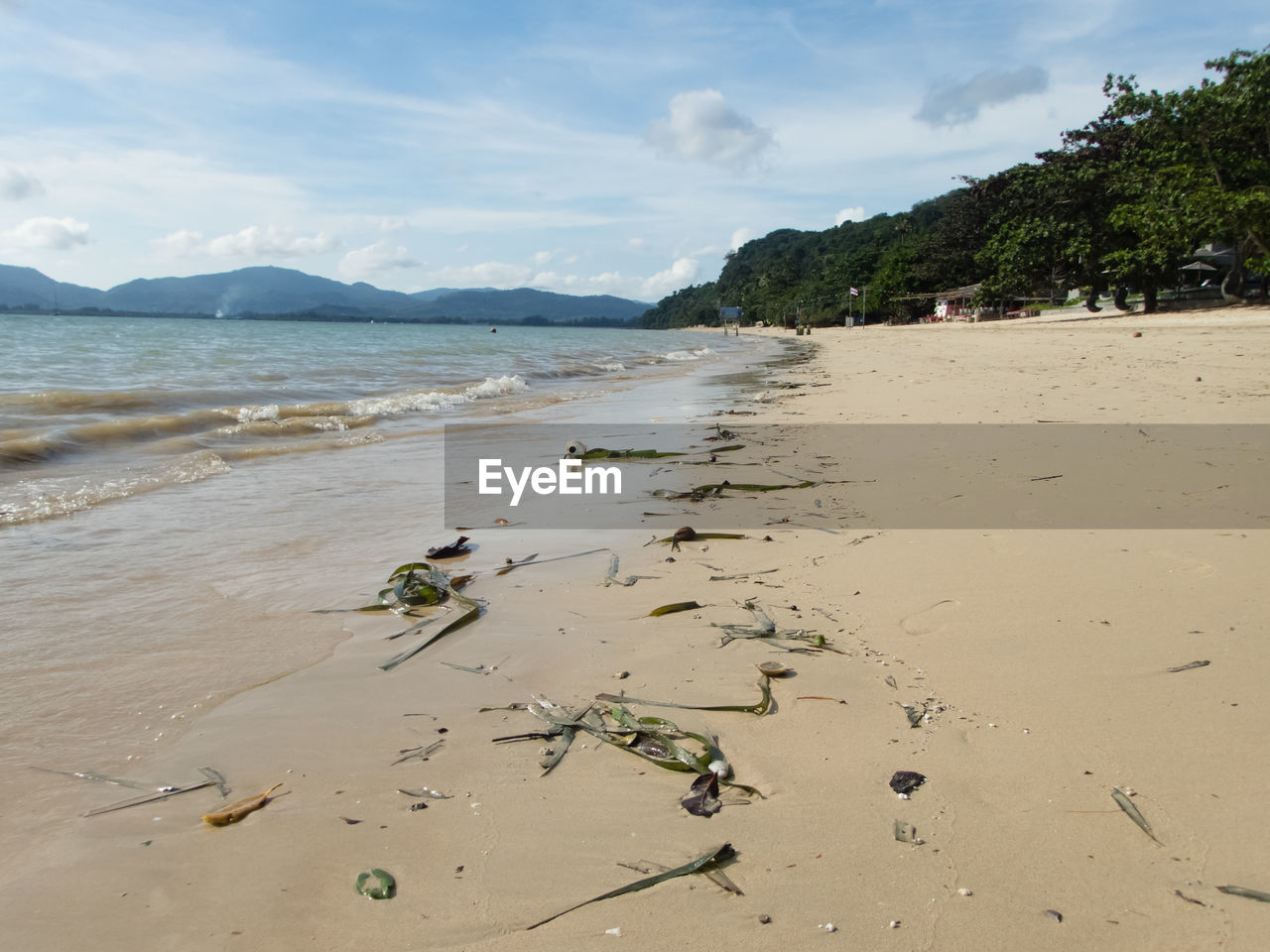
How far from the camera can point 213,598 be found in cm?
325

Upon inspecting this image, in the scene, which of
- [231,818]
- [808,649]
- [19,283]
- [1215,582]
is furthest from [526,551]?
[19,283]

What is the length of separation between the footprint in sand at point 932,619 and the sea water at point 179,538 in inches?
86.3

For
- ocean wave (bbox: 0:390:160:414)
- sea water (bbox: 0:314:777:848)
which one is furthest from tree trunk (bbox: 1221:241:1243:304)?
ocean wave (bbox: 0:390:160:414)

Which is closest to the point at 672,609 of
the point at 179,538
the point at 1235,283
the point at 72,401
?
the point at 179,538

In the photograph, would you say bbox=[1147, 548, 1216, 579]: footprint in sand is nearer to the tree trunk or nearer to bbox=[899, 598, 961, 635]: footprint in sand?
bbox=[899, 598, 961, 635]: footprint in sand

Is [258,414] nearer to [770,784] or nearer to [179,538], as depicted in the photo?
[179,538]

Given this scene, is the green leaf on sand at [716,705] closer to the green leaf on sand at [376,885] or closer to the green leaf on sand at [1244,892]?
the green leaf on sand at [376,885]

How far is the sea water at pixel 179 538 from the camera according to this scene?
7.70ft

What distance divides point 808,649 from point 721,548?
131 centimetres

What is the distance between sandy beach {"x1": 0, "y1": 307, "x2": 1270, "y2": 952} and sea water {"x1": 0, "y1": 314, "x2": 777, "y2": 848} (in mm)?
262

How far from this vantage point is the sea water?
7.70ft

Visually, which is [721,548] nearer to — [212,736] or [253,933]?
[212,736]

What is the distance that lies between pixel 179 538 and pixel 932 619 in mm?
4098

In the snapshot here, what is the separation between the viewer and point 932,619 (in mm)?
2645
